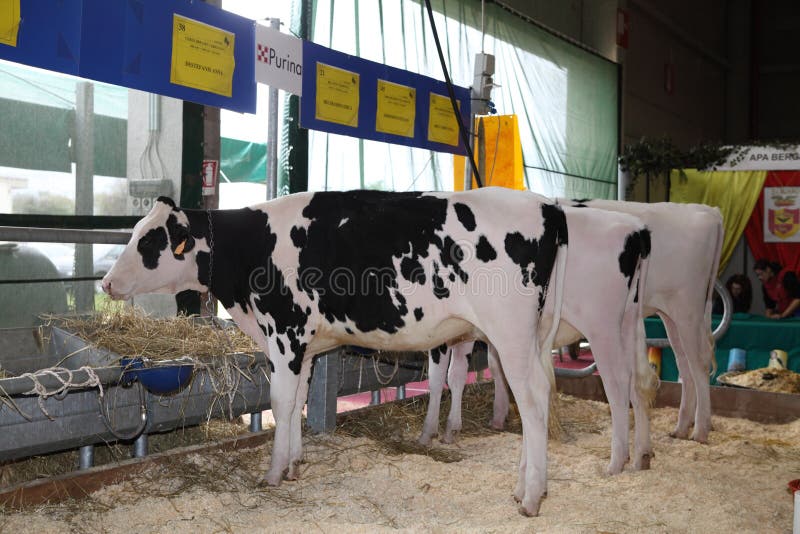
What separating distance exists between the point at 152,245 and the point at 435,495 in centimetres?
185

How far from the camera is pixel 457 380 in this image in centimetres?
486

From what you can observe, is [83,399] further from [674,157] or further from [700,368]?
[674,157]

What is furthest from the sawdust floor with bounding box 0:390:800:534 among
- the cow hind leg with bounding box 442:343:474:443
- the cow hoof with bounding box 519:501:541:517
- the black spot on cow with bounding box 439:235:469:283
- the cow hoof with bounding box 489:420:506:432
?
the black spot on cow with bounding box 439:235:469:283

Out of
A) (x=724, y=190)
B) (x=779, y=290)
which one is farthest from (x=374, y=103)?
(x=724, y=190)

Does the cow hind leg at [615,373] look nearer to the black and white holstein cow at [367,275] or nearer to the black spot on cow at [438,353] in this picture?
the black and white holstein cow at [367,275]

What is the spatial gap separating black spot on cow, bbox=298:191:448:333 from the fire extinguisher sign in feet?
7.07

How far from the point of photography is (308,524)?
308cm

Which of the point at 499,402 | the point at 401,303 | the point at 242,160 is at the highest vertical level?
the point at 242,160

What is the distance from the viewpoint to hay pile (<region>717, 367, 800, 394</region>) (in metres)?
6.06

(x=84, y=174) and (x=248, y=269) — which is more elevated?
(x=84, y=174)

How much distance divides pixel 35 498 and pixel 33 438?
0.91 feet

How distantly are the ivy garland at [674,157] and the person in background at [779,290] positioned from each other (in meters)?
2.05

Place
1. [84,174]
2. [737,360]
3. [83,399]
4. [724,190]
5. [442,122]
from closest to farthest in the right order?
[83,399], [84,174], [442,122], [737,360], [724,190]

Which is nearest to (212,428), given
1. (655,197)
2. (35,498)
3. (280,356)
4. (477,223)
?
(280,356)
